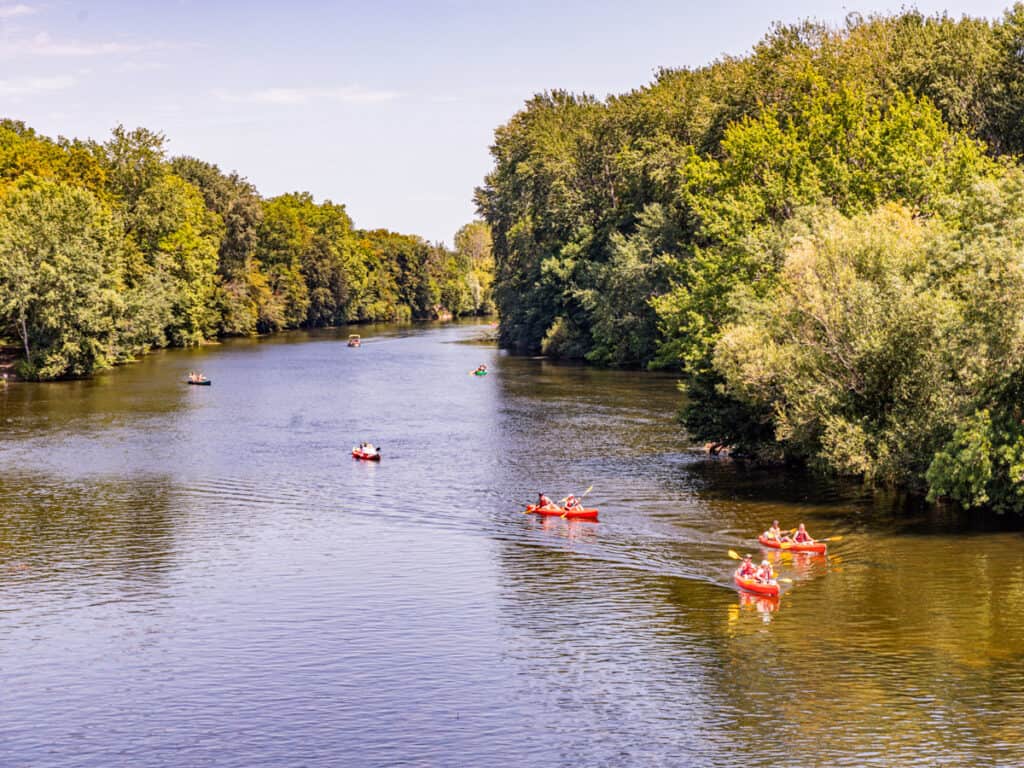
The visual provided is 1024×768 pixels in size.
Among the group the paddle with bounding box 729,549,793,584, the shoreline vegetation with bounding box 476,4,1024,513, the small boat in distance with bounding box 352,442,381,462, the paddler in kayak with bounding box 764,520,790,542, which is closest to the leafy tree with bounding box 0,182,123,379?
the shoreline vegetation with bounding box 476,4,1024,513

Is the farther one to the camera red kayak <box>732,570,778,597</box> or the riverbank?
the riverbank

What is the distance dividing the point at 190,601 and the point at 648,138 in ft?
271

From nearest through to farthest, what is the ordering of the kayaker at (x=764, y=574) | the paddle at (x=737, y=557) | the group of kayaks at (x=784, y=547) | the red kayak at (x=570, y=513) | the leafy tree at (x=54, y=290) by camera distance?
the kayaker at (x=764, y=574)
the group of kayaks at (x=784, y=547)
the paddle at (x=737, y=557)
the red kayak at (x=570, y=513)
the leafy tree at (x=54, y=290)

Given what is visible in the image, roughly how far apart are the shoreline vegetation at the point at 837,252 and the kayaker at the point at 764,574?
31.0ft

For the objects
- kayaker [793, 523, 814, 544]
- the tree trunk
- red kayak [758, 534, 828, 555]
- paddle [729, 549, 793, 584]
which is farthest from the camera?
the tree trunk

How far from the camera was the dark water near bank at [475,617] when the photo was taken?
29750 mm

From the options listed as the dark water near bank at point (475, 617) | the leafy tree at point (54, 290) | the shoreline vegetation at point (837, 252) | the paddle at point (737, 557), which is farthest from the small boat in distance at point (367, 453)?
the leafy tree at point (54, 290)

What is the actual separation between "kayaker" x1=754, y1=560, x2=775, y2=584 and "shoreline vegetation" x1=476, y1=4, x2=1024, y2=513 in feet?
31.0

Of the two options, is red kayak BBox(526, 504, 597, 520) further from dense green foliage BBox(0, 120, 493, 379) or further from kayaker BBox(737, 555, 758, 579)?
dense green foliage BBox(0, 120, 493, 379)

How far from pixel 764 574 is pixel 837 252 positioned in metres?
19.0

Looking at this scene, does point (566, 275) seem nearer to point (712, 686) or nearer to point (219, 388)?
point (219, 388)

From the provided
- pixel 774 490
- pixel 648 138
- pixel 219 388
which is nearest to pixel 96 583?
pixel 774 490

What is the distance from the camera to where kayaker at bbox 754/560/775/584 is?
40.4 m

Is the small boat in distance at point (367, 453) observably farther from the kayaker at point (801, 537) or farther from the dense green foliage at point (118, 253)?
the dense green foliage at point (118, 253)
